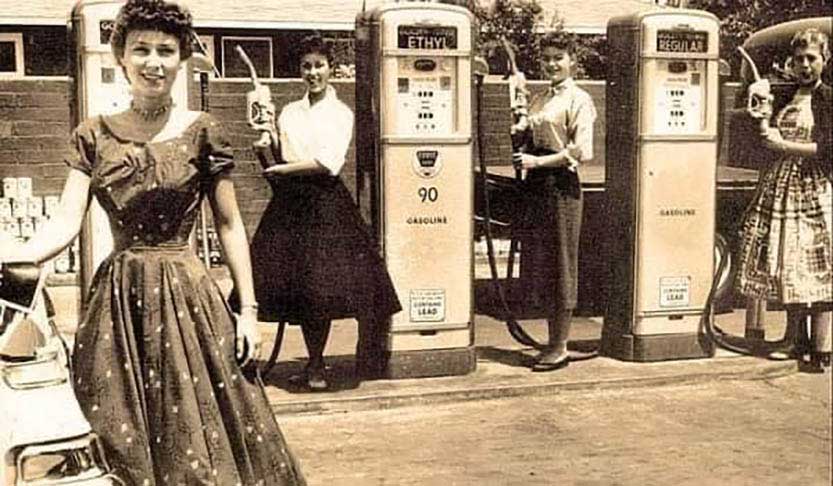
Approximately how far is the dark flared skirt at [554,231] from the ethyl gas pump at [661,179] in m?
0.36

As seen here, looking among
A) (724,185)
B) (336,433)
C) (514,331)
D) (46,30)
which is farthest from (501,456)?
(46,30)

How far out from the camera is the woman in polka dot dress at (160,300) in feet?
10.2

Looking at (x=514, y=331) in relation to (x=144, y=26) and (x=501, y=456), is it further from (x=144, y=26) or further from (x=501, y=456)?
(x=144, y=26)

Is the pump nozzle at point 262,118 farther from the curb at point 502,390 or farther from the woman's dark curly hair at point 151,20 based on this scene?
the woman's dark curly hair at point 151,20

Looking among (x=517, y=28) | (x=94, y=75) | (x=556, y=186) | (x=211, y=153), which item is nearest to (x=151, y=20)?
(x=211, y=153)

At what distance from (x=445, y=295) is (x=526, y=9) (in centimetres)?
564

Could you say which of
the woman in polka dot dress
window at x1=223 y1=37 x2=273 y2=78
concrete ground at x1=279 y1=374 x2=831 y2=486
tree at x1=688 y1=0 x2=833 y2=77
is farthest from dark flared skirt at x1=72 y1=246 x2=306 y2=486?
window at x1=223 y1=37 x2=273 y2=78

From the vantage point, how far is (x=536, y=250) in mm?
5980

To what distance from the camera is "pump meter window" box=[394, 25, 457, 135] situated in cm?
562

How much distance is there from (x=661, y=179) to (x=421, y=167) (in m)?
1.20

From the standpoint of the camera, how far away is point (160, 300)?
10.4 ft

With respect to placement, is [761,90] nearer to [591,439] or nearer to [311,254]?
[591,439]

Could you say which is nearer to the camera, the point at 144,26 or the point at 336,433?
the point at 144,26

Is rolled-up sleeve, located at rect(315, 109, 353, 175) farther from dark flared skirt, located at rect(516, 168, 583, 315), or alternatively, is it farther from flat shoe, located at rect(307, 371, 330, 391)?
dark flared skirt, located at rect(516, 168, 583, 315)
